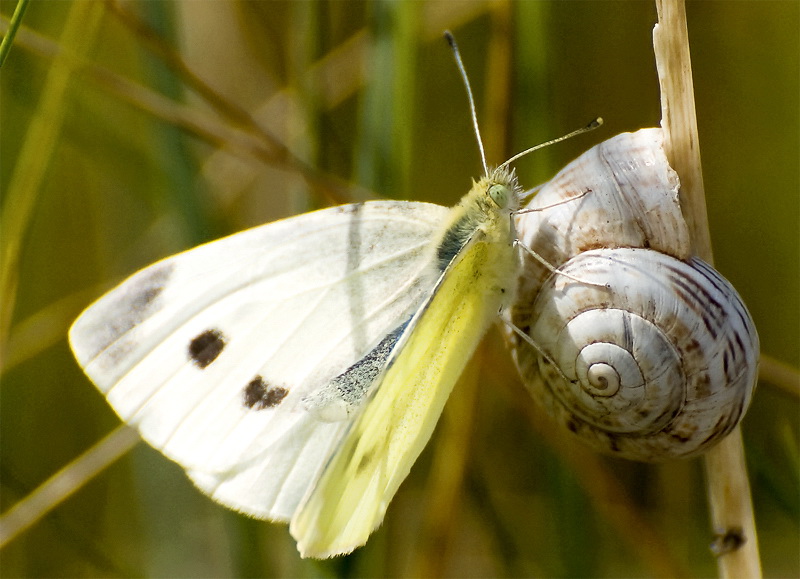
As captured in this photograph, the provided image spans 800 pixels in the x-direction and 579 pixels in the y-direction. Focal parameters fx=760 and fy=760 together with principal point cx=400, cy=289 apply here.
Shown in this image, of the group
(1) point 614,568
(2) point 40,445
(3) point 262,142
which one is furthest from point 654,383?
(2) point 40,445

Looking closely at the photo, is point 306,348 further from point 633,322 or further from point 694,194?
point 694,194

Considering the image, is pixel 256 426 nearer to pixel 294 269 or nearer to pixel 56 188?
pixel 294 269

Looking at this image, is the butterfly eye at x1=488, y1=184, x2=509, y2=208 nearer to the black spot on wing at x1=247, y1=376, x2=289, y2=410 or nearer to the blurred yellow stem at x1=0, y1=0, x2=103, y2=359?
the black spot on wing at x1=247, y1=376, x2=289, y2=410

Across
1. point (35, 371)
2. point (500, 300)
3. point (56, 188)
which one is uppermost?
point (56, 188)

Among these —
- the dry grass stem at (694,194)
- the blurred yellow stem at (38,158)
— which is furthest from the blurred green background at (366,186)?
the dry grass stem at (694,194)

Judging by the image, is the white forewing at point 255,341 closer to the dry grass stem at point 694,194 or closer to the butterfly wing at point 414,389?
the butterfly wing at point 414,389

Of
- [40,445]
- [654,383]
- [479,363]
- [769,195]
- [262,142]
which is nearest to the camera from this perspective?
[654,383]

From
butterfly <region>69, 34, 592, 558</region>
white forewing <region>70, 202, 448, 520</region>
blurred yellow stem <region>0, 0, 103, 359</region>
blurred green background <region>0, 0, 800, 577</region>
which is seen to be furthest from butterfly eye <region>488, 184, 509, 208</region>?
blurred yellow stem <region>0, 0, 103, 359</region>
